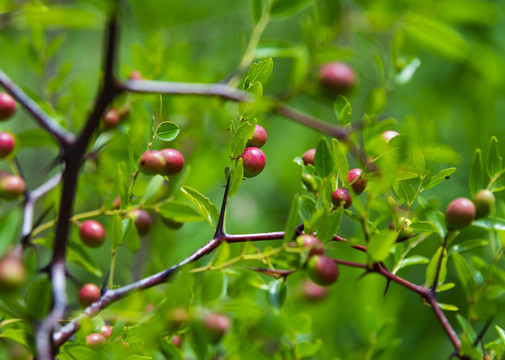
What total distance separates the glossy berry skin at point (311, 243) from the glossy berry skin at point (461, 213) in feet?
0.50

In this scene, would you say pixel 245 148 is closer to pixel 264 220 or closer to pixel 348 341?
pixel 348 341

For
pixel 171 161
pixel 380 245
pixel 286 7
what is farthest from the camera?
pixel 286 7

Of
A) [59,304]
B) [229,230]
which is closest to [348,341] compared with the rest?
[229,230]

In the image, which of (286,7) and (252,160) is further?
(286,7)

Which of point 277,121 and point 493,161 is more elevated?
point 493,161

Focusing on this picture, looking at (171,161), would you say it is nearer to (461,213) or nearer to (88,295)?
(88,295)

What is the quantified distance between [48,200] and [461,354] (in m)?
0.70

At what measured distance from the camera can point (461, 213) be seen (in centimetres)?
62

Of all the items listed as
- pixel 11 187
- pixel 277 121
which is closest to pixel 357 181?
pixel 11 187

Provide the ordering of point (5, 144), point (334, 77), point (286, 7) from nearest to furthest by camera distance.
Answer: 1. point (5, 144)
2. point (286, 7)
3. point (334, 77)

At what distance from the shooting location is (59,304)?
49cm

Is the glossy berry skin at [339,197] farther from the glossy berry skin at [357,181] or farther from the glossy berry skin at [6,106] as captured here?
the glossy berry skin at [6,106]

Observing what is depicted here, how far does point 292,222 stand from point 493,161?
10.7 inches

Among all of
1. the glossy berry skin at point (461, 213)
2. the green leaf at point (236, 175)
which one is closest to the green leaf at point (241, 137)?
the green leaf at point (236, 175)
